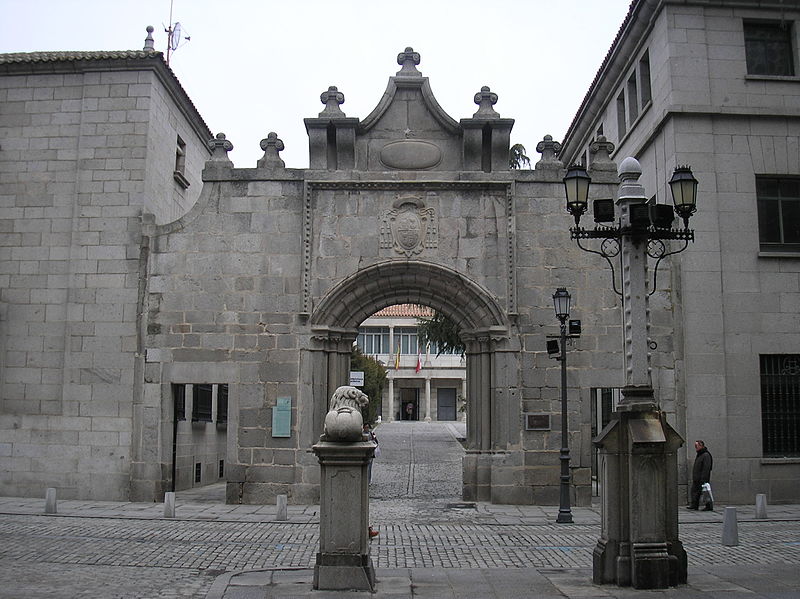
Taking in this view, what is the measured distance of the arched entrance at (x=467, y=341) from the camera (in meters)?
16.0

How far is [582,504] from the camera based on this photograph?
52.0 ft

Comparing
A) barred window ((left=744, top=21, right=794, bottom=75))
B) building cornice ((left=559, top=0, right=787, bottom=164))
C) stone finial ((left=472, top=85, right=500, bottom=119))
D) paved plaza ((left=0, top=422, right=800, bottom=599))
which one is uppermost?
A: building cornice ((left=559, top=0, right=787, bottom=164))

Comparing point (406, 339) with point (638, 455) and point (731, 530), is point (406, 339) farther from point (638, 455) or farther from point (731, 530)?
point (638, 455)

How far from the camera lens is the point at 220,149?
16750 mm

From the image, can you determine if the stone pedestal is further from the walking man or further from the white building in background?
the white building in background

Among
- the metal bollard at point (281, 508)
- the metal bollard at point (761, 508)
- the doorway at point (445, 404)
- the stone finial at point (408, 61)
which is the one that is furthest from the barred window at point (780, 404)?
the doorway at point (445, 404)

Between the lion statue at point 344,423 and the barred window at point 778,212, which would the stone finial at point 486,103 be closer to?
the barred window at point 778,212

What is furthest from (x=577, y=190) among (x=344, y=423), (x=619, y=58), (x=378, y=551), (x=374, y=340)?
(x=374, y=340)

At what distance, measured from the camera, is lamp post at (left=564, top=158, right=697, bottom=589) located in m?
8.35

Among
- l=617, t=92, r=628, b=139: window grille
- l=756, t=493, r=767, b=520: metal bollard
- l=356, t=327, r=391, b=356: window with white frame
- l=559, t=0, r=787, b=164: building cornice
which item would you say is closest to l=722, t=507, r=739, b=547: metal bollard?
l=756, t=493, r=767, b=520: metal bollard

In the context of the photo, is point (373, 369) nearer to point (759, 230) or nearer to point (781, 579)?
point (759, 230)

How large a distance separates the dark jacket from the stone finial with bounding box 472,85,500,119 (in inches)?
299

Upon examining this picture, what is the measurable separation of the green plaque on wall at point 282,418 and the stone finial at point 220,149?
16.5 feet

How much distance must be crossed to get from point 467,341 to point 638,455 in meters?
8.48
